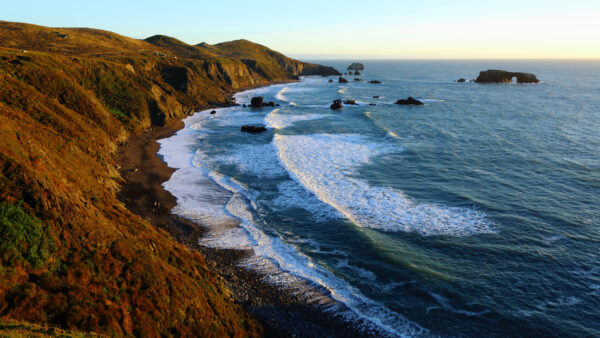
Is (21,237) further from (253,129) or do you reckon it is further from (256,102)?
(256,102)

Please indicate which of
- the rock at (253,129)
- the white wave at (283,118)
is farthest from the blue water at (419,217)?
the white wave at (283,118)

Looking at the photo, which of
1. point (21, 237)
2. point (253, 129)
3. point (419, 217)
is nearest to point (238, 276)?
point (21, 237)

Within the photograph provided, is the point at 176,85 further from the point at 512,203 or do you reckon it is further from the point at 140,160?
the point at 512,203

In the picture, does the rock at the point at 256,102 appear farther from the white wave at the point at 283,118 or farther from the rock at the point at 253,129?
the rock at the point at 253,129

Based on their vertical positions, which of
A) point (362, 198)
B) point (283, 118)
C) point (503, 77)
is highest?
point (503, 77)

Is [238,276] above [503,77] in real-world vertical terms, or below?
below

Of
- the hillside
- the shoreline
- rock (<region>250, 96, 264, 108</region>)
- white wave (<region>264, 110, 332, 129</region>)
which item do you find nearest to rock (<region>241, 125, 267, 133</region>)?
white wave (<region>264, 110, 332, 129</region>)

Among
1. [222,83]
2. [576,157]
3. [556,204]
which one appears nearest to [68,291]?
[556,204]
